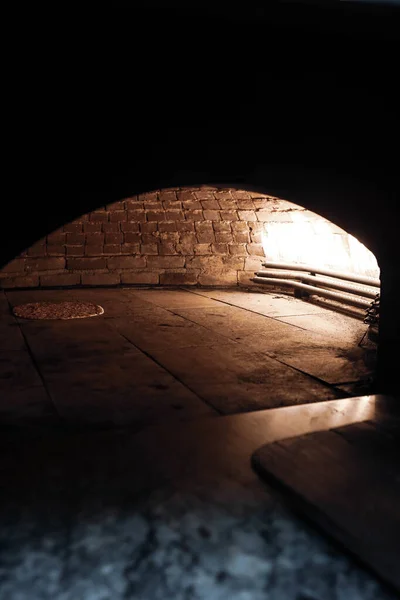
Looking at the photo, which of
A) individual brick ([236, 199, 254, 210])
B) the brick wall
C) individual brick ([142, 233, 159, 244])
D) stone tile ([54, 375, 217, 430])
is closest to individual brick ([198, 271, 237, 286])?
the brick wall

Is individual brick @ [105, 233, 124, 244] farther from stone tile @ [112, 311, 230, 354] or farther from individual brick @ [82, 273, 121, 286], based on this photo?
stone tile @ [112, 311, 230, 354]

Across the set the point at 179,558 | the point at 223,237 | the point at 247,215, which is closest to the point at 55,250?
the point at 223,237

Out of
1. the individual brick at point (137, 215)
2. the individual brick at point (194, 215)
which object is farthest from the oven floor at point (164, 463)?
the individual brick at point (194, 215)

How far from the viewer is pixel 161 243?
8.73 m

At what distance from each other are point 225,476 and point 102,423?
0.94 metres

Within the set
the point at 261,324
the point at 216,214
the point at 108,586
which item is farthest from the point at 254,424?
the point at 216,214

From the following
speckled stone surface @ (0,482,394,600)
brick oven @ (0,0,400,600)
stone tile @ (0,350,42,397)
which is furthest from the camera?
stone tile @ (0,350,42,397)

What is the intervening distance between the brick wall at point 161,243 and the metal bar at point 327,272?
1.67 feet

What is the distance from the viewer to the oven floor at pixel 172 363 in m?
3.15

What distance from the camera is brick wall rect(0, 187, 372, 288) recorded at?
27.4ft

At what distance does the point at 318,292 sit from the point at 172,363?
12.1 feet

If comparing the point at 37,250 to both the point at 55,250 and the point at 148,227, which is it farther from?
the point at 148,227

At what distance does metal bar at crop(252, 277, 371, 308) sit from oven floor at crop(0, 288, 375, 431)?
24 cm

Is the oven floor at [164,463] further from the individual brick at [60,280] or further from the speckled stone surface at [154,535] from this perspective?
the individual brick at [60,280]
